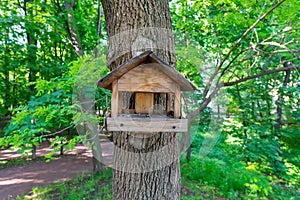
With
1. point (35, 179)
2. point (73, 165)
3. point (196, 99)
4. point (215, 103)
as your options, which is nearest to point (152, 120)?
point (196, 99)

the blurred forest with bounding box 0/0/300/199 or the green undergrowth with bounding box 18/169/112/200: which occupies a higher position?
the blurred forest with bounding box 0/0/300/199

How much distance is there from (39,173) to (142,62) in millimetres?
5053

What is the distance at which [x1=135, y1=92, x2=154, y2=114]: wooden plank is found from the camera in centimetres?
122

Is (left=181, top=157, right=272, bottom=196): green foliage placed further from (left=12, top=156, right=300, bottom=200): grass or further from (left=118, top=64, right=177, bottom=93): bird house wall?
(left=118, top=64, right=177, bottom=93): bird house wall

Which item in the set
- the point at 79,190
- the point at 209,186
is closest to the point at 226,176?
the point at 209,186

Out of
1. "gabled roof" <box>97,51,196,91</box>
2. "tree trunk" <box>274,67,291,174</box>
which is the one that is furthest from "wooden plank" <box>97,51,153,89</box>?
"tree trunk" <box>274,67,291,174</box>

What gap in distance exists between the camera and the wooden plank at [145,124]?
1034mm

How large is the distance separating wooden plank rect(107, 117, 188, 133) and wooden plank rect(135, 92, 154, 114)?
0.19 meters

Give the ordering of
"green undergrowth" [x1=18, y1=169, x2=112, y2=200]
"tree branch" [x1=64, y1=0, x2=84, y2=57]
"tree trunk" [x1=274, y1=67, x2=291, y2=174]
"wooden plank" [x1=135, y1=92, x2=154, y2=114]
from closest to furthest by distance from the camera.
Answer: "wooden plank" [x1=135, y1=92, x2=154, y2=114] < "green undergrowth" [x1=18, y1=169, x2=112, y2=200] < "tree branch" [x1=64, y1=0, x2=84, y2=57] < "tree trunk" [x1=274, y1=67, x2=291, y2=174]

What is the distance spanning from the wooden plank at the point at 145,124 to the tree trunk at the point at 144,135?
313 mm

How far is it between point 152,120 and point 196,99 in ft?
7.84

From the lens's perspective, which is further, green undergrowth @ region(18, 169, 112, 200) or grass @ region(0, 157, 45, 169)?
grass @ region(0, 157, 45, 169)

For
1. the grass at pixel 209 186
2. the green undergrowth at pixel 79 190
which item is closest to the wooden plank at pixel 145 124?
the grass at pixel 209 186

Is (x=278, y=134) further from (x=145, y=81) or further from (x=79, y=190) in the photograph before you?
(x=79, y=190)
